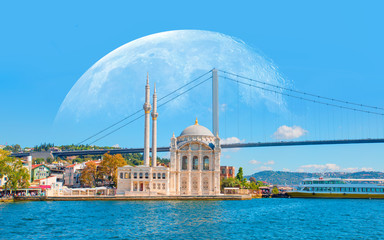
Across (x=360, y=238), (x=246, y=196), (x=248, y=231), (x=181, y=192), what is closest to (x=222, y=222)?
(x=248, y=231)

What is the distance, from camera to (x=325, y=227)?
122 feet

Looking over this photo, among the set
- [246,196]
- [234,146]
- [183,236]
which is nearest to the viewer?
[183,236]

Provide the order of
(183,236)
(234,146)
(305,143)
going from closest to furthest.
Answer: (183,236), (305,143), (234,146)

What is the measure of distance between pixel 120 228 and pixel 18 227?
764 centimetres

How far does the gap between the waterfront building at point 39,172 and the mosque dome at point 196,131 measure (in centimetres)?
3361

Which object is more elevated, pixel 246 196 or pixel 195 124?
pixel 195 124

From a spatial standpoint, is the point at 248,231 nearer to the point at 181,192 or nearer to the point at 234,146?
the point at 181,192

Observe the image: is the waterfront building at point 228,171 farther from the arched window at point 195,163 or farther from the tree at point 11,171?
the tree at point 11,171

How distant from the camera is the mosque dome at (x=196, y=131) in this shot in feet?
280

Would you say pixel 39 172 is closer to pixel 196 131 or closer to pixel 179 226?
pixel 196 131

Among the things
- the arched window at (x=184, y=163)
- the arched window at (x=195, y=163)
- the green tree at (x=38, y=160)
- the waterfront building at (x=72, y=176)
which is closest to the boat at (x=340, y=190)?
the arched window at (x=195, y=163)

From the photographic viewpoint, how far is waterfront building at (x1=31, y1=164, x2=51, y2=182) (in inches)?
3795

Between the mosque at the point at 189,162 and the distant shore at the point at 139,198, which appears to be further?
the mosque at the point at 189,162

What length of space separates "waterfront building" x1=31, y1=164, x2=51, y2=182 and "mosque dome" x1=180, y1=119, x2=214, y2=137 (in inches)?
1323
